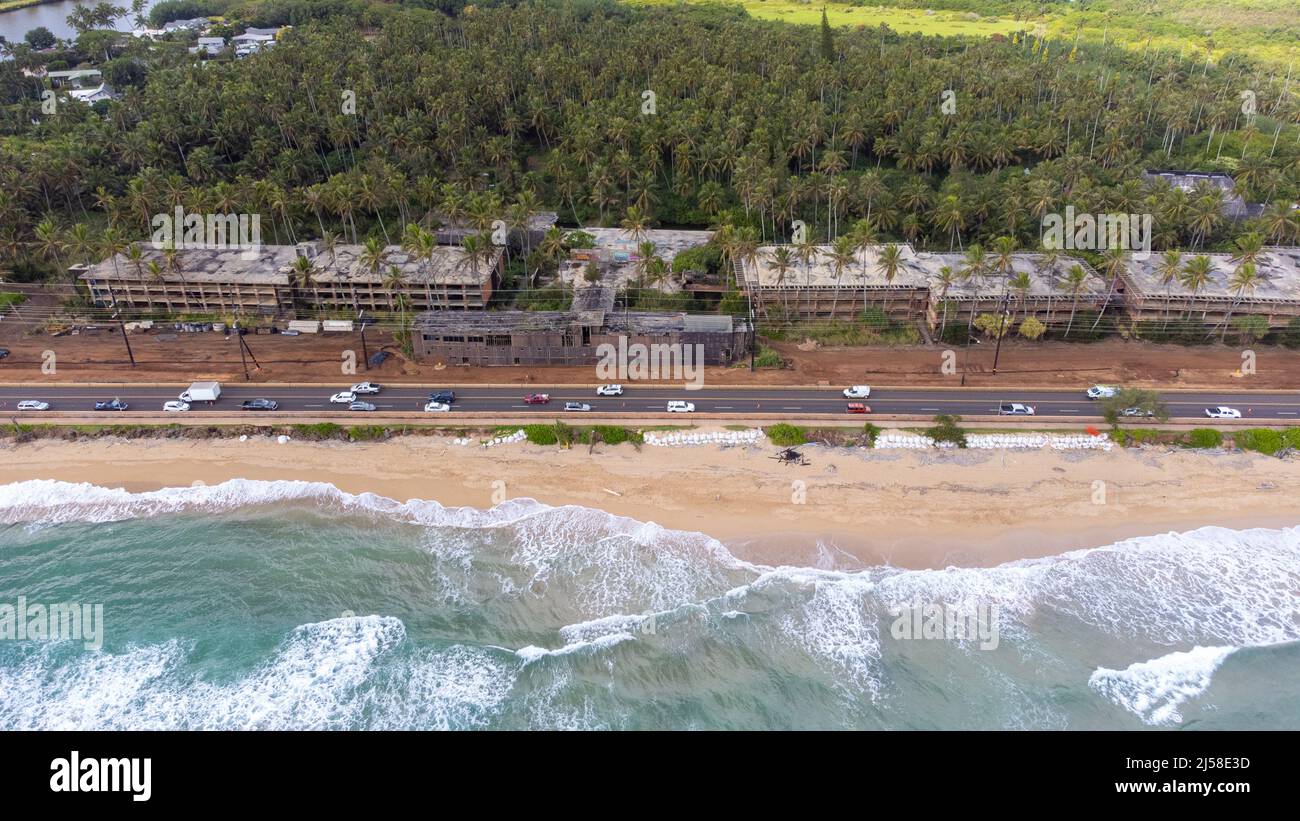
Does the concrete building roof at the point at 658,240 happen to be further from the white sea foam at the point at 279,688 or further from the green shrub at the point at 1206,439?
the white sea foam at the point at 279,688

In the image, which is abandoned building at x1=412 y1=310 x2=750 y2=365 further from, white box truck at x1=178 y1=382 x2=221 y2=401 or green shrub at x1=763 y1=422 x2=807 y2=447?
white box truck at x1=178 y1=382 x2=221 y2=401

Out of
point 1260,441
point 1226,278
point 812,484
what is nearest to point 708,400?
point 812,484

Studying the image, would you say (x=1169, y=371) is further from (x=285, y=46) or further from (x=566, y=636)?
(x=285, y=46)

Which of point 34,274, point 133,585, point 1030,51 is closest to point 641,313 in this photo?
point 133,585

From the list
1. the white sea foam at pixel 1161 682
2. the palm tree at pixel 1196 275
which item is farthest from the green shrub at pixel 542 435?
the palm tree at pixel 1196 275

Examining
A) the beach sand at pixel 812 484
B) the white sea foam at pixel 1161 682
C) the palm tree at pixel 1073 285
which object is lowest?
the white sea foam at pixel 1161 682

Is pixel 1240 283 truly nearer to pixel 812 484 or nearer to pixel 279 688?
pixel 812 484
